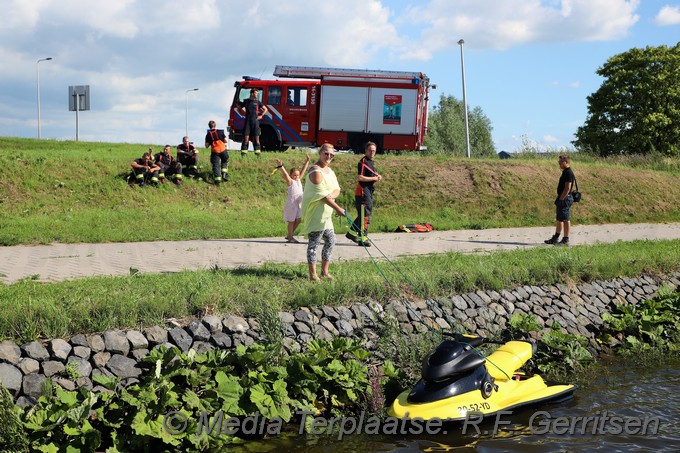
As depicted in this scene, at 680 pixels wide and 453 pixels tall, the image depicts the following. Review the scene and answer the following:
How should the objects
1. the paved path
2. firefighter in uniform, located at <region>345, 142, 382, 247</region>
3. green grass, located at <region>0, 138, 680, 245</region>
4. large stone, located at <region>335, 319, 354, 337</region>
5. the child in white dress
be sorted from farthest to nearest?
green grass, located at <region>0, 138, 680, 245</region> < the child in white dress < firefighter in uniform, located at <region>345, 142, 382, 247</region> < the paved path < large stone, located at <region>335, 319, 354, 337</region>

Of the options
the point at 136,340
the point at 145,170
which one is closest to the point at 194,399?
the point at 136,340

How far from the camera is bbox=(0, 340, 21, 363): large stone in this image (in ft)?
21.7

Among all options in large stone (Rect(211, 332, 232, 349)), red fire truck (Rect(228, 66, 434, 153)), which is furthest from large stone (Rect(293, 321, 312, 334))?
red fire truck (Rect(228, 66, 434, 153))

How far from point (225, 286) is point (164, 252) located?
15.9 ft

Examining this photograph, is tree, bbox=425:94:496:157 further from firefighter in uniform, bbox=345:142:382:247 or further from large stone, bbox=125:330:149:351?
large stone, bbox=125:330:149:351

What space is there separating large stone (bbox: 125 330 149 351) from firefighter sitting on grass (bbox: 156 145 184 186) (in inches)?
573

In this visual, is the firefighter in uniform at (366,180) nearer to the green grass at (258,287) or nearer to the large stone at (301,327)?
the green grass at (258,287)

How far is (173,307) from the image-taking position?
804 centimetres

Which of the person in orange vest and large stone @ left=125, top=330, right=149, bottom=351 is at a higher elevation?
the person in orange vest

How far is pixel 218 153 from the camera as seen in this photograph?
2241 cm

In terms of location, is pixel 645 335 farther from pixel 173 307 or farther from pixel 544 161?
pixel 544 161

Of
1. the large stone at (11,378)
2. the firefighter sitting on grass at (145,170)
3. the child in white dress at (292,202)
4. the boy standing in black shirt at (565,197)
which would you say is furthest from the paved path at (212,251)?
the firefighter sitting on grass at (145,170)

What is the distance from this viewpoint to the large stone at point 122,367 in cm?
704

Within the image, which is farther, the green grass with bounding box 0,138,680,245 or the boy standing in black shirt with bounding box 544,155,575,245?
the green grass with bounding box 0,138,680,245
